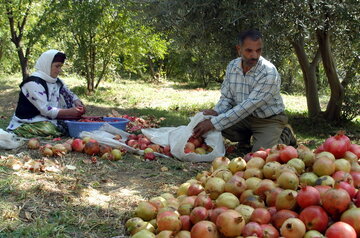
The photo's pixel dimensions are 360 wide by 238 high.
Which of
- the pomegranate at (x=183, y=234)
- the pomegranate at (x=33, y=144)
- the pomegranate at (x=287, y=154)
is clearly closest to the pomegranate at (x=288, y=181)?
the pomegranate at (x=287, y=154)

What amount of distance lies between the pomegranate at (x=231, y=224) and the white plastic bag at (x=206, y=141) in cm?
248

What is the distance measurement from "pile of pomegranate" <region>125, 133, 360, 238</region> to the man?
1572 mm

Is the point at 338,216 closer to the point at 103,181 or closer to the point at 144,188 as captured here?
the point at 144,188

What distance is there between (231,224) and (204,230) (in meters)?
0.17

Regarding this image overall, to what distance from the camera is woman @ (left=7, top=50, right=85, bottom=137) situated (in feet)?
18.4

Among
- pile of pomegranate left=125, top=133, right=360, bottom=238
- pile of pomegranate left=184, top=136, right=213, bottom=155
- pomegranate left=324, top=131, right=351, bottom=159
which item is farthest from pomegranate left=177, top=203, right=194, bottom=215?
pile of pomegranate left=184, top=136, right=213, bottom=155

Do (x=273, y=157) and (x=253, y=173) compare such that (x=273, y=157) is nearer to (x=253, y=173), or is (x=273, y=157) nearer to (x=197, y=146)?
(x=253, y=173)

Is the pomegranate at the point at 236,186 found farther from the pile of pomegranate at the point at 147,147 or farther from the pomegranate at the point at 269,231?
the pile of pomegranate at the point at 147,147

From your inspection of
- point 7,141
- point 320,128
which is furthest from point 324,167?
point 320,128

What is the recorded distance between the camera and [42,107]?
5598mm

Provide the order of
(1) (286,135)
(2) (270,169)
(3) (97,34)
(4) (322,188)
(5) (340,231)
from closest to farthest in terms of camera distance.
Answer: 1. (5) (340,231)
2. (4) (322,188)
3. (2) (270,169)
4. (1) (286,135)
5. (3) (97,34)

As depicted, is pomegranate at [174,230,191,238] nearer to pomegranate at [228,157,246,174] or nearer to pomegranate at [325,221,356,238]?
pomegranate at [325,221,356,238]

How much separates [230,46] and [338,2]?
1839 millimetres

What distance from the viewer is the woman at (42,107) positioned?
221 inches
